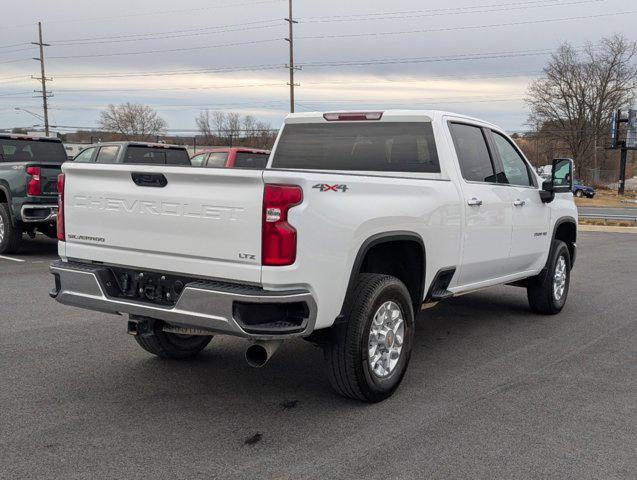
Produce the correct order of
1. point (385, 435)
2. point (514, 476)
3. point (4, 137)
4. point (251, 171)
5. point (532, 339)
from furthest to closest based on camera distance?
point (4, 137) < point (532, 339) < point (385, 435) < point (251, 171) < point (514, 476)

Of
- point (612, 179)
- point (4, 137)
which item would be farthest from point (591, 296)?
point (612, 179)

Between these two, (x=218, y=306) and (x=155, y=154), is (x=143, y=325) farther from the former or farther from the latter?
(x=155, y=154)

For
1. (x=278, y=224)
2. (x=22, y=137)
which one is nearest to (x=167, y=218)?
(x=278, y=224)

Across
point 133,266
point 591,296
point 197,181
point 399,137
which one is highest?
point 399,137

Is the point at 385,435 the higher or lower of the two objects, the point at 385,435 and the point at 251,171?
the lower

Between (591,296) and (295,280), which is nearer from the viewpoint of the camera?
(295,280)

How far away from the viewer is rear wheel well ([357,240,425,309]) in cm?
472

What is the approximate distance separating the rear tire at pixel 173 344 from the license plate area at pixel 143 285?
3.13 feet

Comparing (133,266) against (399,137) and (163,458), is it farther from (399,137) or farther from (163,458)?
(399,137)

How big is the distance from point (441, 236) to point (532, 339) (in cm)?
203

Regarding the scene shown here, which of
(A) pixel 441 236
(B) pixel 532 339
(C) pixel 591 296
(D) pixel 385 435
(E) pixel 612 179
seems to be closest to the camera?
(D) pixel 385 435

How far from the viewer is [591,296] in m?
8.66

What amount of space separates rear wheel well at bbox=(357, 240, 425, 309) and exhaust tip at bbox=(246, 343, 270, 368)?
1.01 metres

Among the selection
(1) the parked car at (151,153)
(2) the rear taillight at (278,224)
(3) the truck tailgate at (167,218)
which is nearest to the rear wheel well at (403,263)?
(2) the rear taillight at (278,224)
